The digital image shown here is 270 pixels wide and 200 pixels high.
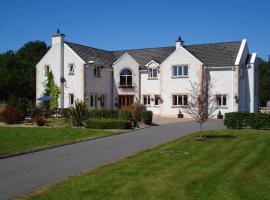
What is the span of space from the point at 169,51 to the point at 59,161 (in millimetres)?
34960

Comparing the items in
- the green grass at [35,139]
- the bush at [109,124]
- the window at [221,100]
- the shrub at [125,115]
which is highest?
the window at [221,100]

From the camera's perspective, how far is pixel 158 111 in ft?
139

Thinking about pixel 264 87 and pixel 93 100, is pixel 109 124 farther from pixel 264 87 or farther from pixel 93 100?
pixel 264 87

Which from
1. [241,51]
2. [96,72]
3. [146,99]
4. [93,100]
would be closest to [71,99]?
[93,100]

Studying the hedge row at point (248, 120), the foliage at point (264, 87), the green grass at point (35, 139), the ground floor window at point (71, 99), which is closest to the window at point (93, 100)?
the ground floor window at point (71, 99)

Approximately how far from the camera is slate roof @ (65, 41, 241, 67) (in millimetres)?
39906

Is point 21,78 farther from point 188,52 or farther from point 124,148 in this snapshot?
point 124,148

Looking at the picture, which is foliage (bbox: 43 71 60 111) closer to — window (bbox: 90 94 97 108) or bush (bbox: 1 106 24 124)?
window (bbox: 90 94 97 108)

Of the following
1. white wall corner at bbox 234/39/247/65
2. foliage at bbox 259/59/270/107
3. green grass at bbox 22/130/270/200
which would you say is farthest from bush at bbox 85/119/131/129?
foliage at bbox 259/59/270/107

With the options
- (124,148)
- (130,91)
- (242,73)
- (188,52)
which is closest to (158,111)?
(130,91)

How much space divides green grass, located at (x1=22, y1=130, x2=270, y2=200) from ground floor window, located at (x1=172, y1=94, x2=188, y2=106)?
79.4 ft

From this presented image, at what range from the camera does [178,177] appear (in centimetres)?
1070

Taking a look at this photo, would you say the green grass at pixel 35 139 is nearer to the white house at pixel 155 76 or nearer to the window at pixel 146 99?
the white house at pixel 155 76

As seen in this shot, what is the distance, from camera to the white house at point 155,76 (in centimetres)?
3891
